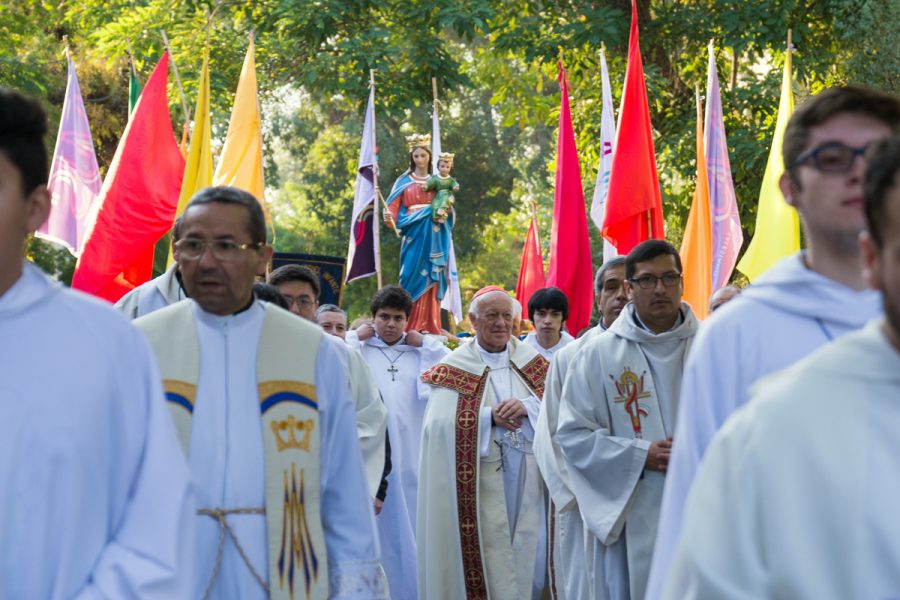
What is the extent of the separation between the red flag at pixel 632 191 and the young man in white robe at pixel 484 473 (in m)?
2.60

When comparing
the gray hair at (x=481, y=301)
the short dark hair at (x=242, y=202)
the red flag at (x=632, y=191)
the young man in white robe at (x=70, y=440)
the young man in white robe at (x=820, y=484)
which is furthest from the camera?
the red flag at (x=632, y=191)

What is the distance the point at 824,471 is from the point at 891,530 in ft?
0.40

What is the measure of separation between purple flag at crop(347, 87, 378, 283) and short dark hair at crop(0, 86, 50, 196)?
39.7 feet

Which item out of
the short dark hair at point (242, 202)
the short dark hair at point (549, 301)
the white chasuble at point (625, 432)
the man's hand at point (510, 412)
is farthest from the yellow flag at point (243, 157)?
the short dark hair at point (242, 202)

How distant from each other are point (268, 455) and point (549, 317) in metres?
6.61

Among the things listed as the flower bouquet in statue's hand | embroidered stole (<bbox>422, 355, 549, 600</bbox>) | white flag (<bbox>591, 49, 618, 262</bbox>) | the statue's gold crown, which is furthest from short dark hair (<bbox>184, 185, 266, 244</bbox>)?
the flower bouquet in statue's hand

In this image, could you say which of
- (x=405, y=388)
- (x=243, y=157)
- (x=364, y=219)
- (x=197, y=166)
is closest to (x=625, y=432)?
(x=405, y=388)

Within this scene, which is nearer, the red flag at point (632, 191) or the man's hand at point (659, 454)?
the man's hand at point (659, 454)

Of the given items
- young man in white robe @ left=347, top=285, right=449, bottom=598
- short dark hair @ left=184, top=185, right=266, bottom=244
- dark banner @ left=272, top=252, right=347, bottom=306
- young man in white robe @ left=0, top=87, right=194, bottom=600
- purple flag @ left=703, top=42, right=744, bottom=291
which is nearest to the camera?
young man in white robe @ left=0, top=87, right=194, bottom=600

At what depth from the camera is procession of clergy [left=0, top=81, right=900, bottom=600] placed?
2115mm

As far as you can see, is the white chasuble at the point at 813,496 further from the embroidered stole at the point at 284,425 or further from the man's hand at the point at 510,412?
the man's hand at the point at 510,412

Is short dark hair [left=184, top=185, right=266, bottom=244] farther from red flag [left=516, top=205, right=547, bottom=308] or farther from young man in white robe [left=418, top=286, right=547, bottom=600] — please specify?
red flag [left=516, top=205, right=547, bottom=308]

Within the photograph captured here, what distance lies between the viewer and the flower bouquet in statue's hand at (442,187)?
1598cm

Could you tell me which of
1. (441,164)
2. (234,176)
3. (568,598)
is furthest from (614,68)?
(568,598)
